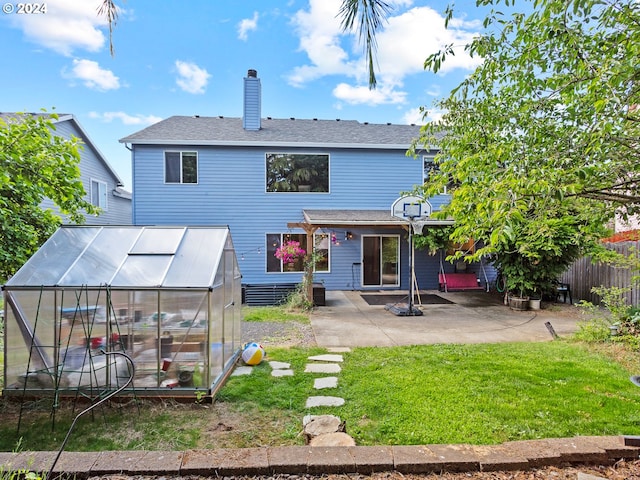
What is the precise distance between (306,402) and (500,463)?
1906mm

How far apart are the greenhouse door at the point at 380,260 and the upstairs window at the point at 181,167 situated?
5958 mm

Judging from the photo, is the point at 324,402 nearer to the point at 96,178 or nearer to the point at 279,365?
the point at 279,365

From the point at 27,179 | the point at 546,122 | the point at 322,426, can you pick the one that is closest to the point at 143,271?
the point at 27,179

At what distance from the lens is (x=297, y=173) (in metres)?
12.0

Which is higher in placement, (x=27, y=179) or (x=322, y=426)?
(x=27, y=179)

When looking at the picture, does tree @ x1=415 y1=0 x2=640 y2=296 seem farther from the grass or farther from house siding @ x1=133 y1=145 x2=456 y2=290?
house siding @ x1=133 y1=145 x2=456 y2=290

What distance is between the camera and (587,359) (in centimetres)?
525

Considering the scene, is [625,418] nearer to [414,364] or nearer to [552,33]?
[414,364]

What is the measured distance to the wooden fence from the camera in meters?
8.23

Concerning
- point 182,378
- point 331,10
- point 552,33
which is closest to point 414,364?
point 182,378

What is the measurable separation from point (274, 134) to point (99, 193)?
8.02 m

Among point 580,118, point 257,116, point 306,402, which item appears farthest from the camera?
point 257,116

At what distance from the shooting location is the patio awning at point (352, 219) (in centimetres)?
996

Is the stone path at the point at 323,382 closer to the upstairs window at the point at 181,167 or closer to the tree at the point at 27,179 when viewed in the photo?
the tree at the point at 27,179
